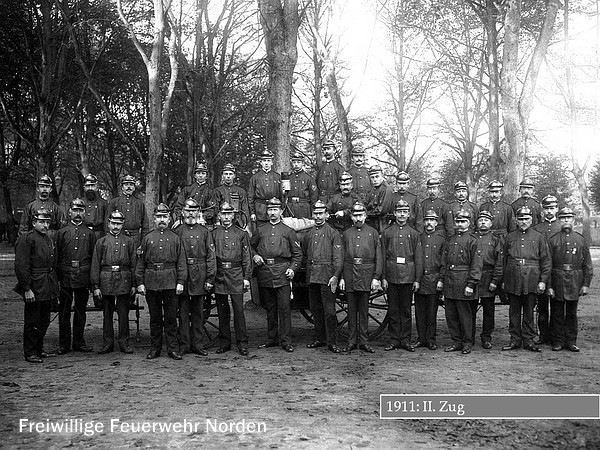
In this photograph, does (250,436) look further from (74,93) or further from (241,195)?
(74,93)

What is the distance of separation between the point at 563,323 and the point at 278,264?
3.84 m

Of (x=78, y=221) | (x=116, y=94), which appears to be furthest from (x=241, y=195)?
(x=116, y=94)

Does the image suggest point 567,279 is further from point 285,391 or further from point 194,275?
point 194,275

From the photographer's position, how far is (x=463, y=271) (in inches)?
307

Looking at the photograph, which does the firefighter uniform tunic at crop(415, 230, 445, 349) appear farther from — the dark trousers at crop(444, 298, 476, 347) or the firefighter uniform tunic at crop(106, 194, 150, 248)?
the firefighter uniform tunic at crop(106, 194, 150, 248)

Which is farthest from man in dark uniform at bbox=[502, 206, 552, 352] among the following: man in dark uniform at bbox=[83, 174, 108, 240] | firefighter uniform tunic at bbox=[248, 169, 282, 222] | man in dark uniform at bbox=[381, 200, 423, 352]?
man in dark uniform at bbox=[83, 174, 108, 240]

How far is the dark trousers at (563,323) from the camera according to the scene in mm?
7895

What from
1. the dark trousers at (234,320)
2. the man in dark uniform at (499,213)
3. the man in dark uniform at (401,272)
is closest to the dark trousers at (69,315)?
the dark trousers at (234,320)

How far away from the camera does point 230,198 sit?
969cm

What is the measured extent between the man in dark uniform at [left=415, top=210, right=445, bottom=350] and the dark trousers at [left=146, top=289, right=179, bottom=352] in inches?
126

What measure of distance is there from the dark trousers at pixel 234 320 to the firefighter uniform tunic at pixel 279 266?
41 cm

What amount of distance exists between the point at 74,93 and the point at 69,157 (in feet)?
27.1

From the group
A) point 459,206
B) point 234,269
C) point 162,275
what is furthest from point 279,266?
point 459,206

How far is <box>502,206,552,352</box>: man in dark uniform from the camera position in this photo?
7809mm
